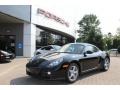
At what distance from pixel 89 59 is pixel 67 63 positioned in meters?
1.60

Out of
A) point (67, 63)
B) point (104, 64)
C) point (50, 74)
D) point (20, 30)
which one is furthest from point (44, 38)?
point (50, 74)

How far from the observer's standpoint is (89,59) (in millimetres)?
8914

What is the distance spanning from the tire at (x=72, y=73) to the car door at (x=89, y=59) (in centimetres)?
47

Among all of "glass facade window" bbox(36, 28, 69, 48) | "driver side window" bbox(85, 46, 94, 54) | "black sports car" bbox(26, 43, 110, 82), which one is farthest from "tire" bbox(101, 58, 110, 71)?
"glass facade window" bbox(36, 28, 69, 48)

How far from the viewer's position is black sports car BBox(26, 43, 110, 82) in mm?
7375

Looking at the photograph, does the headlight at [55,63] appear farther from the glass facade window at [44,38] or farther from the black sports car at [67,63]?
the glass facade window at [44,38]

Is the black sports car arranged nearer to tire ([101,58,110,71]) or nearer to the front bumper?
the front bumper

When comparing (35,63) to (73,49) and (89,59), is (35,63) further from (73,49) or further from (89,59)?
(89,59)

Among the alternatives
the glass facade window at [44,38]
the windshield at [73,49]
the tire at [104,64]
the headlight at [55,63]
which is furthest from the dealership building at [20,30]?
the headlight at [55,63]

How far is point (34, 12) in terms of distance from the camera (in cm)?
2467

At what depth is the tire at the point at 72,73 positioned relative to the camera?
300 inches

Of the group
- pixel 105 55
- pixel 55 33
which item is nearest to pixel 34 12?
pixel 55 33
